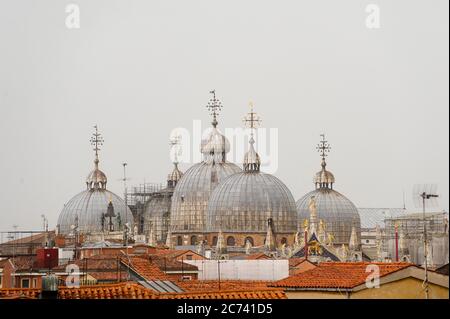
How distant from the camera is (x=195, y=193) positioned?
61.8m

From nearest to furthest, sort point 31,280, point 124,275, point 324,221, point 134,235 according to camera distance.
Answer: point 124,275 < point 31,280 < point 134,235 < point 324,221

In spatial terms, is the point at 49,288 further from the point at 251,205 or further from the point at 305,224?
the point at 305,224

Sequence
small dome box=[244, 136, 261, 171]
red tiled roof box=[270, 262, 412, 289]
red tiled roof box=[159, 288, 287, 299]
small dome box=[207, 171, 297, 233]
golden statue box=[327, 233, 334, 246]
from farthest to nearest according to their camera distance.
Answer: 1. small dome box=[244, 136, 261, 171]
2. small dome box=[207, 171, 297, 233]
3. golden statue box=[327, 233, 334, 246]
4. red tiled roof box=[270, 262, 412, 289]
5. red tiled roof box=[159, 288, 287, 299]

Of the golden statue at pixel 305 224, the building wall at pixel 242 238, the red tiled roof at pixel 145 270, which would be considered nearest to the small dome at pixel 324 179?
the golden statue at pixel 305 224

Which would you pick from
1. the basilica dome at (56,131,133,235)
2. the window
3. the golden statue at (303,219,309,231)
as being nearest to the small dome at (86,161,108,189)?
the basilica dome at (56,131,133,235)

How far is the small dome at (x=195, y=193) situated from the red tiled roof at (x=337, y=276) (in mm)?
42450

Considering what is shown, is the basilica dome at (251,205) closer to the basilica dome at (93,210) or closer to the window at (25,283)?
the basilica dome at (93,210)

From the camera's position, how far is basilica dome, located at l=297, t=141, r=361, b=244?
2483 inches

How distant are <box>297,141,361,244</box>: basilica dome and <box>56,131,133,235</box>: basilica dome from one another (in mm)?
8392

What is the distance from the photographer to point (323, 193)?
210 feet

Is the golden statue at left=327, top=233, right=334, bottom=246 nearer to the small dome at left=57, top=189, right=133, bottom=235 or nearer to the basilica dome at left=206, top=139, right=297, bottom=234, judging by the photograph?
the basilica dome at left=206, top=139, right=297, bottom=234
